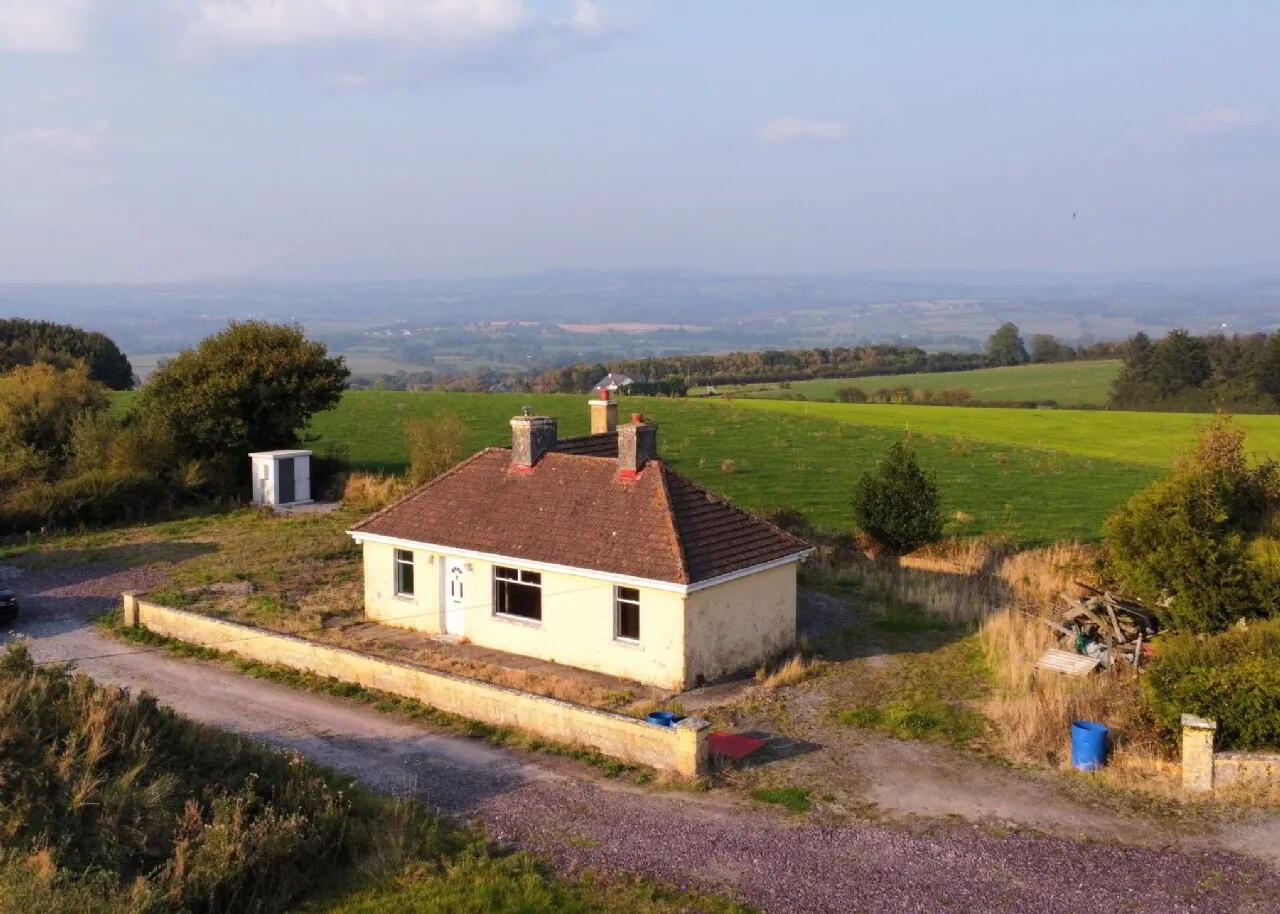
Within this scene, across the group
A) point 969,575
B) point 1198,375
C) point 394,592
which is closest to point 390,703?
point 394,592

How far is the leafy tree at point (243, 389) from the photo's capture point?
38812 mm

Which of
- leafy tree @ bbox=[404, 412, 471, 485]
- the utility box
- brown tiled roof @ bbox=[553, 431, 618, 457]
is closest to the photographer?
brown tiled roof @ bbox=[553, 431, 618, 457]

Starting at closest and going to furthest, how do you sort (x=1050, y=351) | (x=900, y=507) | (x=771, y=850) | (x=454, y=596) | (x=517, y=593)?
1. (x=771, y=850)
2. (x=517, y=593)
3. (x=454, y=596)
4. (x=900, y=507)
5. (x=1050, y=351)

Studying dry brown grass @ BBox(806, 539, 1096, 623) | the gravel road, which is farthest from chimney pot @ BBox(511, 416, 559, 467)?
dry brown grass @ BBox(806, 539, 1096, 623)

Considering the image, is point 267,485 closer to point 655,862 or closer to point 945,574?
point 945,574

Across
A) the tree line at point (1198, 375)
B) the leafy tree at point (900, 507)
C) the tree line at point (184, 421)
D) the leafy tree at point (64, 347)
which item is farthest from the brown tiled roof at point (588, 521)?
the tree line at point (1198, 375)

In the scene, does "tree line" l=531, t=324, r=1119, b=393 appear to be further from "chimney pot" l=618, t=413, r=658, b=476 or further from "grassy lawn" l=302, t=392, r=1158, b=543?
"chimney pot" l=618, t=413, r=658, b=476

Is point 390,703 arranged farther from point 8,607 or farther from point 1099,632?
point 1099,632

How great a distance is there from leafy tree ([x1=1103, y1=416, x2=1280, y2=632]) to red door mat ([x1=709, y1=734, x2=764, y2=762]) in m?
8.75

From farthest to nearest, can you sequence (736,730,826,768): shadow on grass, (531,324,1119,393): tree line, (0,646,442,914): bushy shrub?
1. (531,324,1119,393): tree line
2. (736,730,826,768): shadow on grass
3. (0,646,442,914): bushy shrub

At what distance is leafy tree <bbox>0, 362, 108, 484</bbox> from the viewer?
126ft

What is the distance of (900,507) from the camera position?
2978 centimetres

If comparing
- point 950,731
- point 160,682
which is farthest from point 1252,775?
point 160,682

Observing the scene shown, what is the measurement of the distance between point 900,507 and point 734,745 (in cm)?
1473
